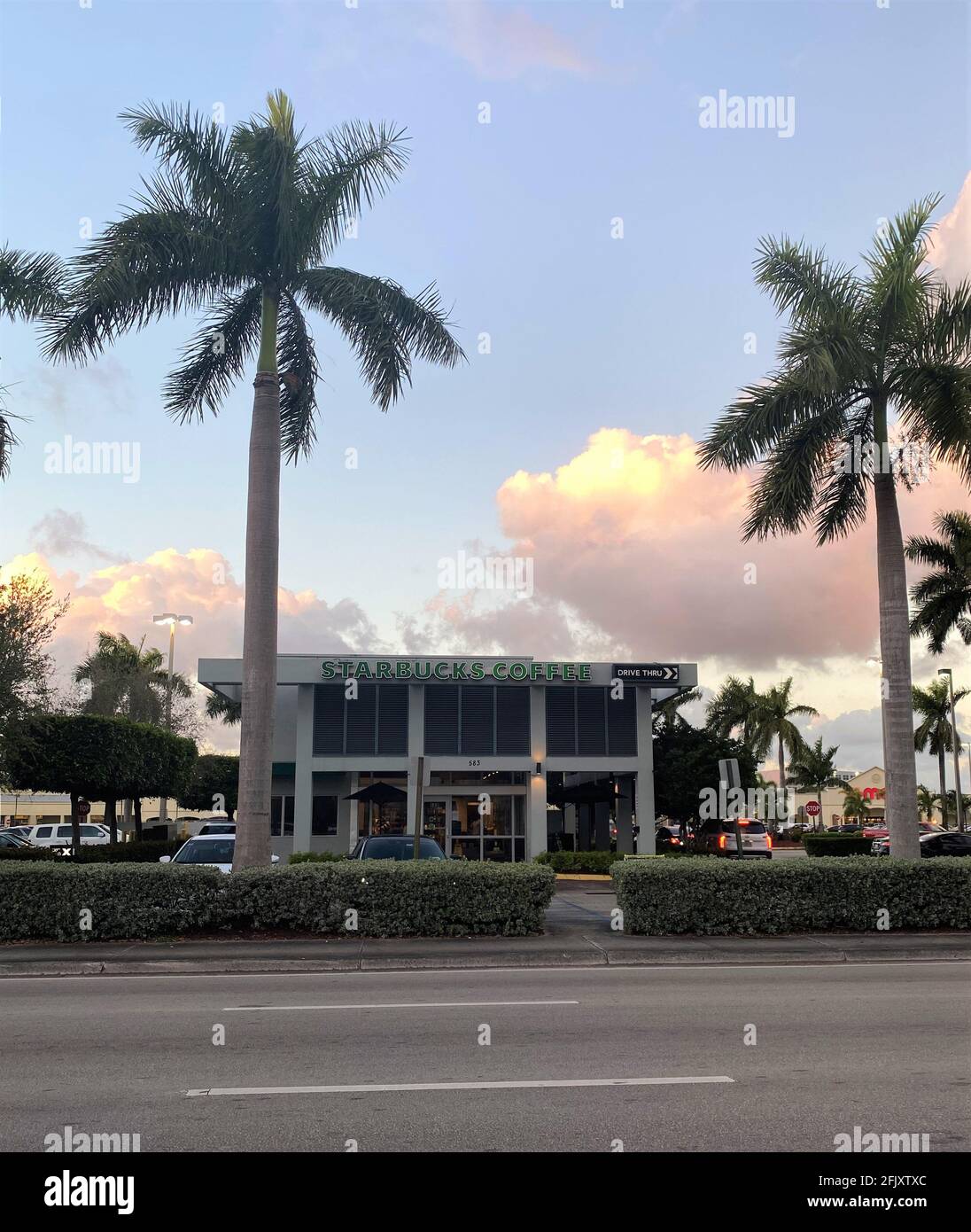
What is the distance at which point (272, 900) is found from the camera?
1564cm

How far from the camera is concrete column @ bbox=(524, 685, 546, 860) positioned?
115ft

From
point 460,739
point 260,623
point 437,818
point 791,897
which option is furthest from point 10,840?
point 791,897

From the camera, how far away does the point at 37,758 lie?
30.0m

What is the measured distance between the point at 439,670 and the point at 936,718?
38640mm

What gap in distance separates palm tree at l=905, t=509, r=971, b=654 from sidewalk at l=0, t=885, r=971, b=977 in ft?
91.6

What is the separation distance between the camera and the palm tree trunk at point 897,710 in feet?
55.8

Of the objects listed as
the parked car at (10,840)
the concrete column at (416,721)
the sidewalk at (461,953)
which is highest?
the concrete column at (416,721)

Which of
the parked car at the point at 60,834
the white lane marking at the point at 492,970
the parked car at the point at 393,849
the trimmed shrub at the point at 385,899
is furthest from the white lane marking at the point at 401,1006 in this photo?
the parked car at the point at 60,834

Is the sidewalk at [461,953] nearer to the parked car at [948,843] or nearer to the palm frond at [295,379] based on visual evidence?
the palm frond at [295,379]

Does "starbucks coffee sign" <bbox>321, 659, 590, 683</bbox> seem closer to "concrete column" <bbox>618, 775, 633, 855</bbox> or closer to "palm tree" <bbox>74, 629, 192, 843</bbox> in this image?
"concrete column" <bbox>618, 775, 633, 855</bbox>

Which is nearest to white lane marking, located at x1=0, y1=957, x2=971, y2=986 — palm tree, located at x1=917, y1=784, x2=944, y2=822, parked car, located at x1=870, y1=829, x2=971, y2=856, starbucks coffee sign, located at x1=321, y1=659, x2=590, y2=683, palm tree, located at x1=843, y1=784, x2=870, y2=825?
starbucks coffee sign, located at x1=321, y1=659, x2=590, y2=683

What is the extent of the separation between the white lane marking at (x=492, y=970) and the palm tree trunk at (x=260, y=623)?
2920 millimetres
